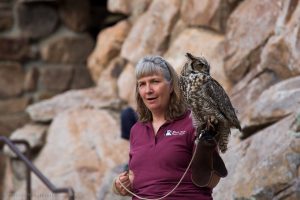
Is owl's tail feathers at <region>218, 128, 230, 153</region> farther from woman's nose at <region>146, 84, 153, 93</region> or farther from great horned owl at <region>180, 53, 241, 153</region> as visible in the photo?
woman's nose at <region>146, 84, 153, 93</region>

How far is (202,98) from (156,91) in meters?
0.20

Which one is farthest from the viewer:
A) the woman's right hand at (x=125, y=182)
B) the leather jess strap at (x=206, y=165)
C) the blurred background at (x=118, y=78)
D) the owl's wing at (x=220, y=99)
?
the blurred background at (x=118, y=78)

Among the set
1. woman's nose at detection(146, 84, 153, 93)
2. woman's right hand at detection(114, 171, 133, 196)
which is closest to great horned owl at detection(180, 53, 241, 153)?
woman's nose at detection(146, 84, 153, 93)

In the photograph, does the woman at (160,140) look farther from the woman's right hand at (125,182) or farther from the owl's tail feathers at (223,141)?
the owl's tail feathers at (223,141)

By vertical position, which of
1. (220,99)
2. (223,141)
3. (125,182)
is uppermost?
(220,99)

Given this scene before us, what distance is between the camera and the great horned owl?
2.96 meters

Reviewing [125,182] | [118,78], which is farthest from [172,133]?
[118,78]

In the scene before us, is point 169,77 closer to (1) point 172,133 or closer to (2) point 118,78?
(1) point 172,133

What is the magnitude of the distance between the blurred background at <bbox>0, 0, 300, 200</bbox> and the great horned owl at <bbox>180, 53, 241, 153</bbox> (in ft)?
4.48

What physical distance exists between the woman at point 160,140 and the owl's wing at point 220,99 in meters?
0.13

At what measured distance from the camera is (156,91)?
3.07 metres

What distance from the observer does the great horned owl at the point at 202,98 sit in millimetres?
2959

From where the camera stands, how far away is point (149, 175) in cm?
303

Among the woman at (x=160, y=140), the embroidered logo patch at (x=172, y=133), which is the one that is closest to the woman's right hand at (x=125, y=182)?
the woman at (x=160, y=140)
